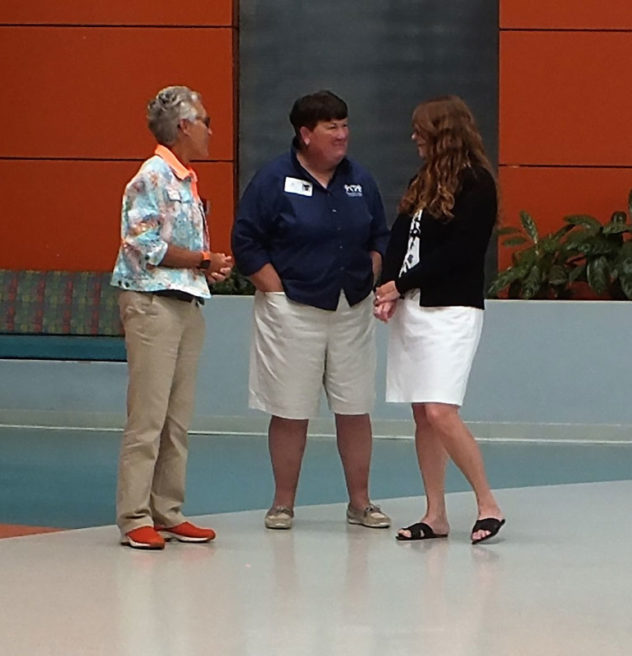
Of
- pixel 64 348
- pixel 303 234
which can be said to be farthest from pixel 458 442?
pixel 64 348

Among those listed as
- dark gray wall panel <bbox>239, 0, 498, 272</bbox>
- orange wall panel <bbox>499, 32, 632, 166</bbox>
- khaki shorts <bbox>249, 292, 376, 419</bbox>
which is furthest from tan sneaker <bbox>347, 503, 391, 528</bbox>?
dark gray wall panel <bbox>239, 0, 498, 272</bbox>

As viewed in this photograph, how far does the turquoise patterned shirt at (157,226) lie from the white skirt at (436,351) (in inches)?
29.0

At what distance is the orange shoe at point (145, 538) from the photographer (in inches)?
210

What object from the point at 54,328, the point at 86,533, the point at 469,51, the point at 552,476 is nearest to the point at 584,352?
the point at 552,476

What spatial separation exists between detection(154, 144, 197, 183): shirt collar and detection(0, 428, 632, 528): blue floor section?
1.52 metres

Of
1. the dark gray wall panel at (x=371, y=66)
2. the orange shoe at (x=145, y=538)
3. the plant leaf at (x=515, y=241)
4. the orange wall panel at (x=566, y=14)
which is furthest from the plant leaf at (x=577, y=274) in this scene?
the orange shoe at (x=145, y=538)

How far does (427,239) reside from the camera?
5.47m

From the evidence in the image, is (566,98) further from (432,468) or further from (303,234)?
Answer: (432,468)

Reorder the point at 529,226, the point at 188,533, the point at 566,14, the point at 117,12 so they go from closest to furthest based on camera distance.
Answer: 1. the point at 188,533
2. the point at 529,226
3. the point at 566,14
4. the point at 117,12

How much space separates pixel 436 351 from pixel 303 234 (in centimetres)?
67

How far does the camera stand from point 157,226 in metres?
5.28

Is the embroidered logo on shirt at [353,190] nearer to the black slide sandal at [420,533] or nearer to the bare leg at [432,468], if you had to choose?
the bare leg at [432,468]

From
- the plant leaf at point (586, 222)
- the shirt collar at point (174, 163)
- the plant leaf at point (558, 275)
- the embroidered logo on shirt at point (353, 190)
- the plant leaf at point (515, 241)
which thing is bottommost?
the plant leaf at point (558, 275)

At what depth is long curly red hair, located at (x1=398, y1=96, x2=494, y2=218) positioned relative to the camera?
5430 millimetres
